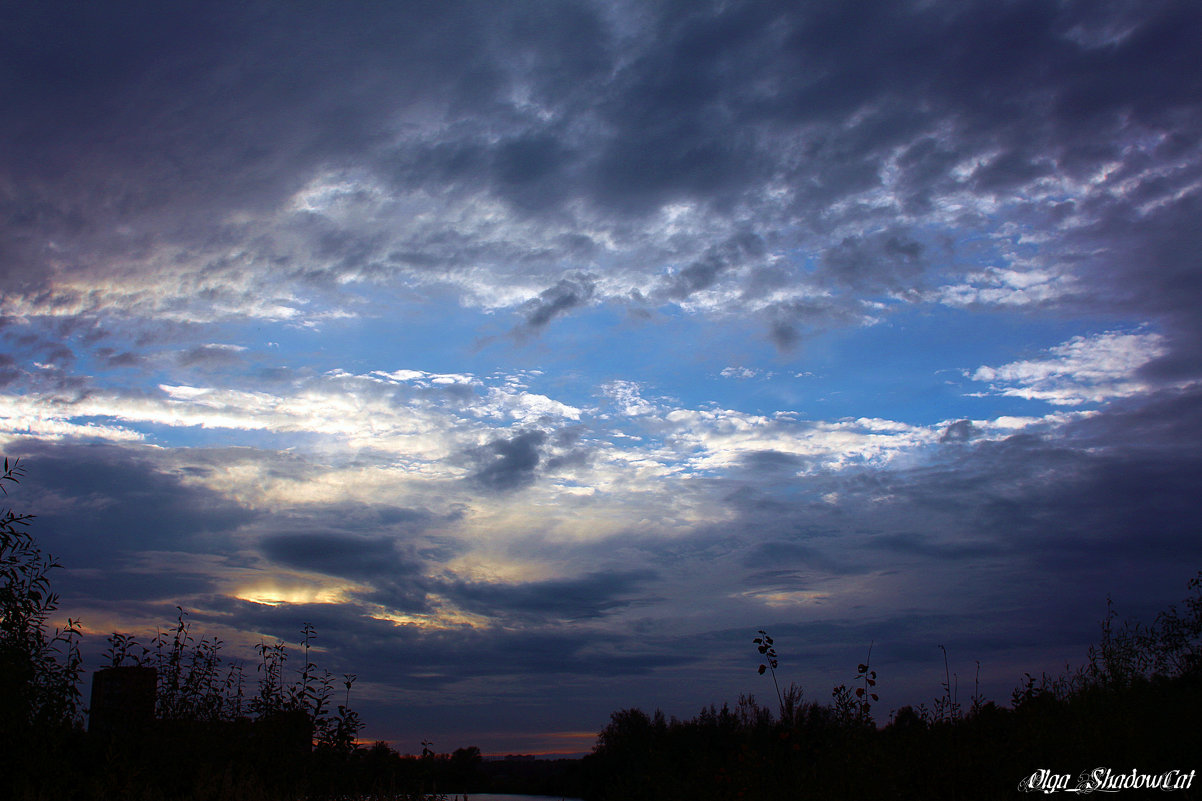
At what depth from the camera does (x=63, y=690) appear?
10.5 metres

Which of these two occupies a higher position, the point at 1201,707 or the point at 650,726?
the point at 1201,707

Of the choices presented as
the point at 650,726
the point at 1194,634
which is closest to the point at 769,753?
the point at 1194,634

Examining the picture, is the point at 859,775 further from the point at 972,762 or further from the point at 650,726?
the point at 650,726

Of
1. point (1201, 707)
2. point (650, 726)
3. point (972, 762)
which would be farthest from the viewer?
point (650, 726)

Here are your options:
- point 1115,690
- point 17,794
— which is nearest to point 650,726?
point 1115,690

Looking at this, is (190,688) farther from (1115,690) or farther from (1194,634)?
(1194,634)

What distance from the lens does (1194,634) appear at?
31.8 meters

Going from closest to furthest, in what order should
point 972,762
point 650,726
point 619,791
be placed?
point 972,762 < point 619,791 < point 650,726

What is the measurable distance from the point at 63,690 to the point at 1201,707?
63.2 ft

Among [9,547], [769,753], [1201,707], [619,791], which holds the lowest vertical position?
[619,791]

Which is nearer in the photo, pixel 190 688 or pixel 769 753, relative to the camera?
pixel 190 688

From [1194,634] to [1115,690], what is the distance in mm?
23659
